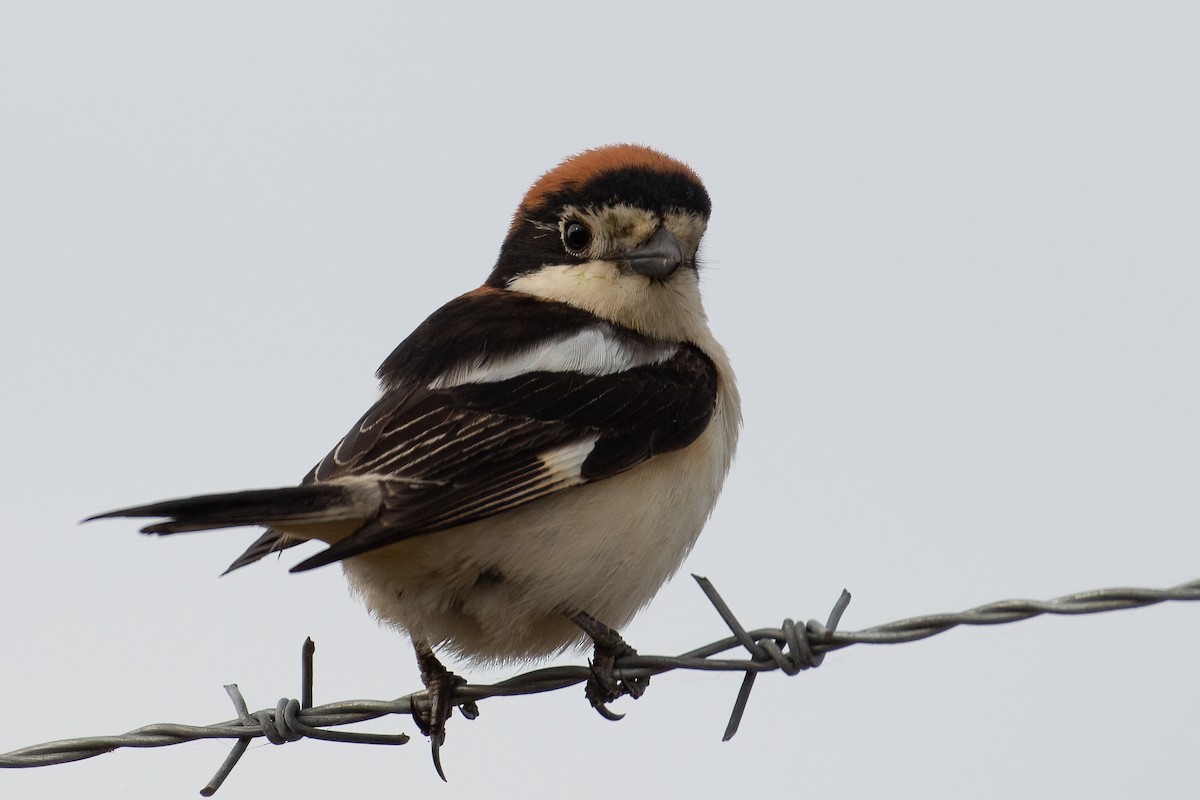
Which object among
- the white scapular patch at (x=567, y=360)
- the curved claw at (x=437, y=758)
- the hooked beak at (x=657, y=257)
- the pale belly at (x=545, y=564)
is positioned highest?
the hooked beak at (x=657, y=257)

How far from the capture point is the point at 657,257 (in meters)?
5.04

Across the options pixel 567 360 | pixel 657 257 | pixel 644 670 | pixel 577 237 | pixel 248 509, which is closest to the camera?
pixel 248 509

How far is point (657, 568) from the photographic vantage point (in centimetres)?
445

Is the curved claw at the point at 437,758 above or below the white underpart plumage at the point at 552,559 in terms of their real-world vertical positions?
below

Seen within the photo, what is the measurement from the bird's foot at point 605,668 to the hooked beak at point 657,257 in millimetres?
1310

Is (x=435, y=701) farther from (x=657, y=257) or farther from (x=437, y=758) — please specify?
(x=657, y=257)

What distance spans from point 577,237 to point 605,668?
1.74m

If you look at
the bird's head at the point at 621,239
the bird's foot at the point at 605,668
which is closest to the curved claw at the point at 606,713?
the bird's foot at the point at 605,668

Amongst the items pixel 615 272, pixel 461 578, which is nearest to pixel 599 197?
pixel 615 272

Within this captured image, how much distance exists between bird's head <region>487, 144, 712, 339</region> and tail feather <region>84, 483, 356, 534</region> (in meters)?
1.47

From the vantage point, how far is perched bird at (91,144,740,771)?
4035 mm

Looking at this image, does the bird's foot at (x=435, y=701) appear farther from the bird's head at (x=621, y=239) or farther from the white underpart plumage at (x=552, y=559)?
the bird's head at (x=621, y=239)

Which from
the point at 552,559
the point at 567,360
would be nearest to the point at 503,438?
the point at 552,559

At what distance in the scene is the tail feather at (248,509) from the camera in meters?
3.53
